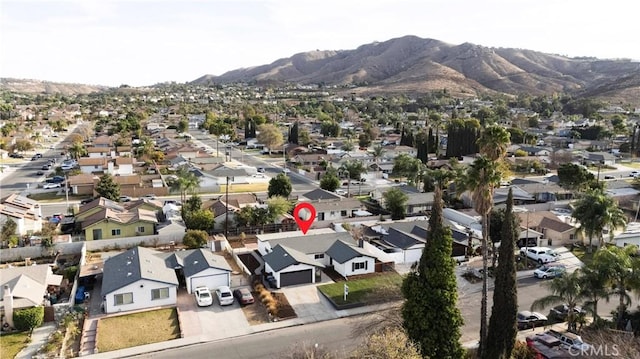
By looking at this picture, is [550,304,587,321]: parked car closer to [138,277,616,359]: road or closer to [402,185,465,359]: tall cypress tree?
[138,277,616,359]: road

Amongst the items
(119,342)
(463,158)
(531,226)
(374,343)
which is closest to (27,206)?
(119,342)

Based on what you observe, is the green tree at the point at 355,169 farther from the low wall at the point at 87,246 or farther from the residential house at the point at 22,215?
the residential house at the point at 22,215

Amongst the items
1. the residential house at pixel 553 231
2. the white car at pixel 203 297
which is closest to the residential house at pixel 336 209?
the residential house at pixel 553 231

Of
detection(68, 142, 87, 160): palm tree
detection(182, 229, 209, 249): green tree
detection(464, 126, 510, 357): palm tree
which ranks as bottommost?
detection(182, 229, 209, 249): green tree

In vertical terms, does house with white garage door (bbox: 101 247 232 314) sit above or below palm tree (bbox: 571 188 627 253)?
below

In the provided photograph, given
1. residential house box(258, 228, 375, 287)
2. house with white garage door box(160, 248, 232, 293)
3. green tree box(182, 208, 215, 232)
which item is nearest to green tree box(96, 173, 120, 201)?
green tree box(182, 208, 215, 232)

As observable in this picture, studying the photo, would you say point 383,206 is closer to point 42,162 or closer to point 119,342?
point 119,342
